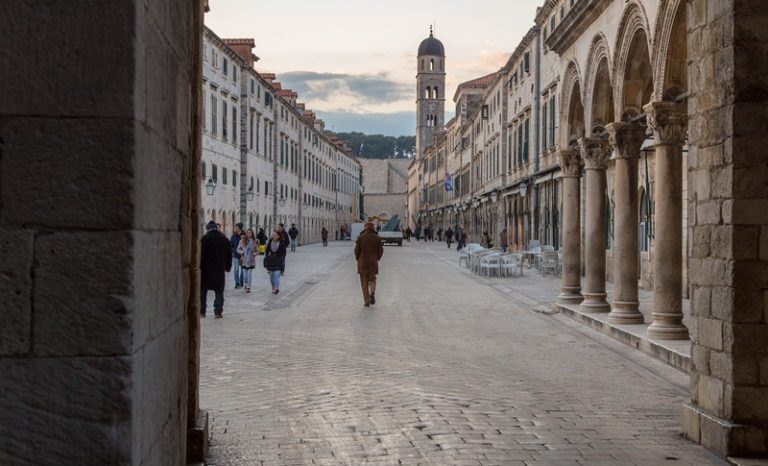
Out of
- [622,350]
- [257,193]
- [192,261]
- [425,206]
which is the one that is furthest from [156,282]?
[425,206]

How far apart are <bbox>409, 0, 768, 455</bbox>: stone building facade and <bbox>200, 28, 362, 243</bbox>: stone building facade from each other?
21.7m

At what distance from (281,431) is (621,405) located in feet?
10.8

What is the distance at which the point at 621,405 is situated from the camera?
26.1 ft

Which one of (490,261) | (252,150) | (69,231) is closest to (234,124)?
(252,150)

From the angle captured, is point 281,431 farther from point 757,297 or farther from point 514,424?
point 757,297

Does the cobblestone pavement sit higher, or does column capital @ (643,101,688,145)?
column capital @ (643,101,688,145)

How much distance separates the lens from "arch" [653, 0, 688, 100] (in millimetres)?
10992

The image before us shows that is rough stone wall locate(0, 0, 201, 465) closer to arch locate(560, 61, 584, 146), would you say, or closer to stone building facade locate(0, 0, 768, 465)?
stone building facade locate(0, 0, 768, 465)

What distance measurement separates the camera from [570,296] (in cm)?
1714

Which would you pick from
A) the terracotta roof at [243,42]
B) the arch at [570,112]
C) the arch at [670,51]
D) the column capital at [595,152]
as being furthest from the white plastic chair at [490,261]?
the terracotta roof at [243,42]

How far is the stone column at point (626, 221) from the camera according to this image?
13.2m

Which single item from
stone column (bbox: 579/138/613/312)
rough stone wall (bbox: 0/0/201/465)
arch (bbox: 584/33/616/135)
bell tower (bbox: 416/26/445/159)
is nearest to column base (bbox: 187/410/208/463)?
rough stone wall (bbox: 0/0/201/465)

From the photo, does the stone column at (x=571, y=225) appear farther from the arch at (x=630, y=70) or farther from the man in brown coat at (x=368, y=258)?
the man in brown coat at (x=368, y=258)

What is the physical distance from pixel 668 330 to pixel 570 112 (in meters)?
6.67
